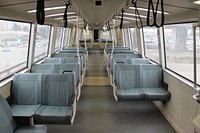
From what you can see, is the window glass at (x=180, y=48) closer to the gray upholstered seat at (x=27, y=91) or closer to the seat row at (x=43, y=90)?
the seat row at (x=43, y=90)

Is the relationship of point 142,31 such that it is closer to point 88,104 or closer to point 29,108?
point 88,104

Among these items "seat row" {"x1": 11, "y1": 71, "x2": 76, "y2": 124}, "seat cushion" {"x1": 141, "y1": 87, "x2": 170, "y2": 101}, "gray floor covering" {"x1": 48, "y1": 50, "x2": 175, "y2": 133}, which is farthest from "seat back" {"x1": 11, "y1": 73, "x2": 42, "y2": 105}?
"seat cushion" {"x1": 141, "y1": 87, "x2": 170, "y2": 101}

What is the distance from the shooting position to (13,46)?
4.98 metres

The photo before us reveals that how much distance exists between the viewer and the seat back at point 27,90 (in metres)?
4.15

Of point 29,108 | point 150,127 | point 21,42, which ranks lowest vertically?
point 150,127

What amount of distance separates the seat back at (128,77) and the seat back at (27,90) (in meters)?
1.83

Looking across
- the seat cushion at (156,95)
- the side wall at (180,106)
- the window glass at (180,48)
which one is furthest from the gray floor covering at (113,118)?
the window glass at (180,48)

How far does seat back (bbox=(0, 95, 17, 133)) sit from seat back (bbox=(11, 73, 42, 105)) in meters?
1.15

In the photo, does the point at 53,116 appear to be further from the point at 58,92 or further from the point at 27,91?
the point at 27,91

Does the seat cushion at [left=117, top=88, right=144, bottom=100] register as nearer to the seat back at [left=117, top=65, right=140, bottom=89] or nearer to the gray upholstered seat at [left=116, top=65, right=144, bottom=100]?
the gray upholstered seat at [left=116, top=65, right=144, bottom=100]

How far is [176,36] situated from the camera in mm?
5043

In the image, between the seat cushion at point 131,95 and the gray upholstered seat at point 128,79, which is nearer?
the seat cushion at point 131,95

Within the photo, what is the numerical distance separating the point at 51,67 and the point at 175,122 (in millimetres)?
2975

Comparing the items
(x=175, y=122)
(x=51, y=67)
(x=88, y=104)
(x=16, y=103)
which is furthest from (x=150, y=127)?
(x=51, y=67)
